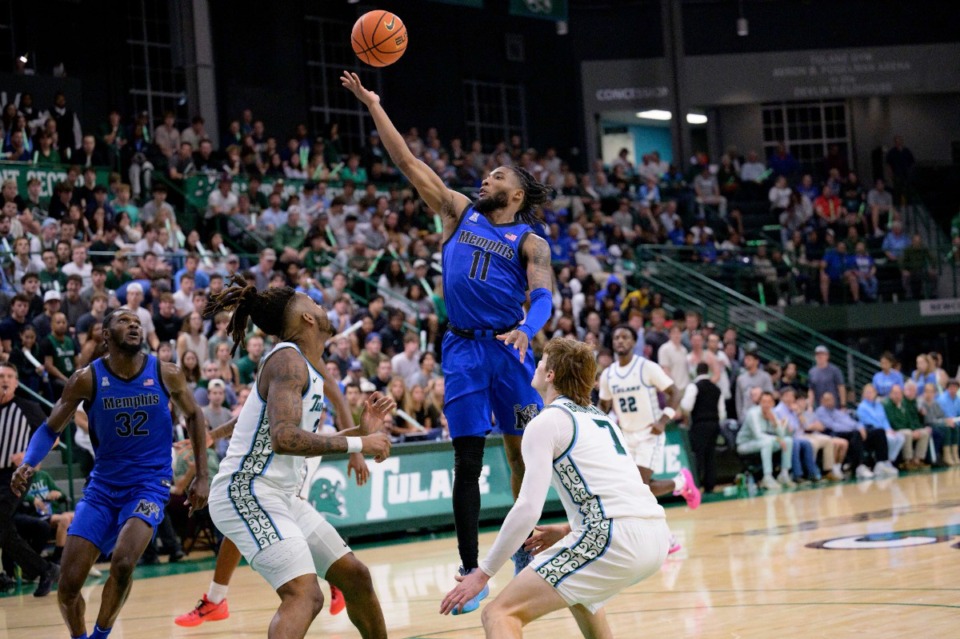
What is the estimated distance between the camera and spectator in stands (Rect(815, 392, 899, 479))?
19.9 metres

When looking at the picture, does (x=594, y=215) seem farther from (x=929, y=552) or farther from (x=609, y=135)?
(x=929, y=552)

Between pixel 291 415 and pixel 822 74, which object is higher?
pixel 822 74

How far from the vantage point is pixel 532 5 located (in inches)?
1051

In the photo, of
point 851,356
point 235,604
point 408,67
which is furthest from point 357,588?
point 408,67

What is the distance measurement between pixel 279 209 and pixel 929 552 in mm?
12830

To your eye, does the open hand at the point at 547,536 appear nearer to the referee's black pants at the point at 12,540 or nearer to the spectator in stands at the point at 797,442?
the referee's black pants at the point at 12,540

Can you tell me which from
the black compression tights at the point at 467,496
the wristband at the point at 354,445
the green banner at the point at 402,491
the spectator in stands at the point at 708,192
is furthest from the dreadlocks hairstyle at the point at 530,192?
the spectator in stands at the point at 708,192

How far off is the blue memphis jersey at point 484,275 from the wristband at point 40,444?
246 centimetres

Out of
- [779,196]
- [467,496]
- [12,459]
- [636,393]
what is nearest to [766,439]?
[636,393]

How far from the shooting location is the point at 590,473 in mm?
5516

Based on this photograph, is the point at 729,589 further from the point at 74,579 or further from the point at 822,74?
the point at 822,74

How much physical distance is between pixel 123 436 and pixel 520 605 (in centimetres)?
326

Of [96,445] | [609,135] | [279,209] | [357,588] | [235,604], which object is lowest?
[235,604]

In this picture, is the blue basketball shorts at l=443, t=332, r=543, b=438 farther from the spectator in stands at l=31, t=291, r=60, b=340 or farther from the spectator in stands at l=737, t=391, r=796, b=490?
the spectator in stands at l=737, t=391, r=796, b=490
